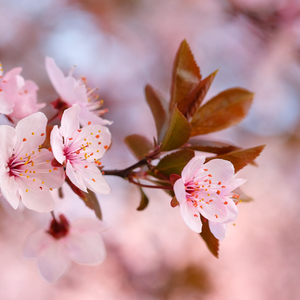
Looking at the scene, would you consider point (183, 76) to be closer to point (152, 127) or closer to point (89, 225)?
point (89, 225)

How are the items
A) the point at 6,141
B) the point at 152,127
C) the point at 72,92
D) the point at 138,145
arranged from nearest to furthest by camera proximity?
the point at 6,141, the point at 72,92, the point at 138,145, the point at 152,127

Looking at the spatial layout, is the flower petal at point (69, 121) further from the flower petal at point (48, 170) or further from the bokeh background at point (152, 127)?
the bokeh background at point (152, 127)

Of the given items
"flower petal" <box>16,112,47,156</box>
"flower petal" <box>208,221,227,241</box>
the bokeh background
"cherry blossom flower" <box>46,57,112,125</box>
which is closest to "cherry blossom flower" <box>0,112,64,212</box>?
"flower petal" <box>16,112,47,156</box>

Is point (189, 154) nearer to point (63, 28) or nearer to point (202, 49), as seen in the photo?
point (63, 28)

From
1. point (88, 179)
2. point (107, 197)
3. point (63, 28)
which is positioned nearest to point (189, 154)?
point (88, 179)

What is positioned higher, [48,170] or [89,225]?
[48,170]

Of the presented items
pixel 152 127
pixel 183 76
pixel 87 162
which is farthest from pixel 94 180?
pixel 152 127

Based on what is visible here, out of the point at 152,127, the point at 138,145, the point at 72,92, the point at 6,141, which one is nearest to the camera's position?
the point at 6,141

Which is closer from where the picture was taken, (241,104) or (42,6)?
(241,104)
